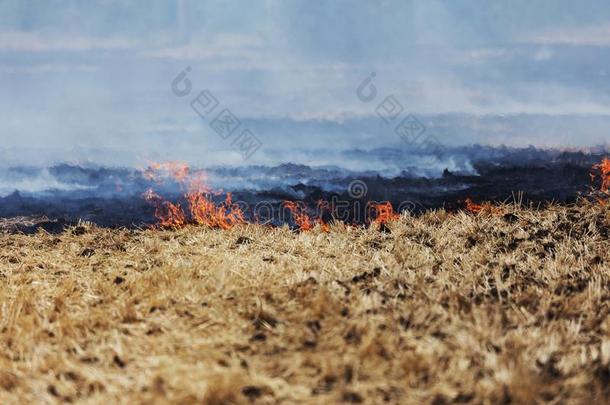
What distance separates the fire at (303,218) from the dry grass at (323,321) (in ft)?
4.29

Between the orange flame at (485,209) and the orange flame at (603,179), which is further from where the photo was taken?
the orange flame at (603,179)

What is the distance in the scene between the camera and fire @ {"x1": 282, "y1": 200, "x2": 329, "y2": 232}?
9267 millimetres

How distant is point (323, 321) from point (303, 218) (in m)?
6.43

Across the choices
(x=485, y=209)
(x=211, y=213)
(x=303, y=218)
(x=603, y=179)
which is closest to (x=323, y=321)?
(x=485, y=209)

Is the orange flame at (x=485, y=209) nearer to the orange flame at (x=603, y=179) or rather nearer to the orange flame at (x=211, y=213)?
the orange flame at (x=603, y=179)

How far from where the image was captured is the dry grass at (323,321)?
385 centimetres

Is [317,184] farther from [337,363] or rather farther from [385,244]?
[337,363]

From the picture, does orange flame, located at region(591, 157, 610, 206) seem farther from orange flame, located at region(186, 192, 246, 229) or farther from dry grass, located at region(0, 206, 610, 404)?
orange flame, located at region(186, 192, 246, 229)

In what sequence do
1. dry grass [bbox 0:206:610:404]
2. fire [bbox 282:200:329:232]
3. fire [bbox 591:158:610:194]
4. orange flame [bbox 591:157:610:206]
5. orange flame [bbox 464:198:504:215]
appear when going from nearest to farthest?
dry grass [bbox 0:206:610:404]
orange flame [bbox 464:198:504:215]
fire [bbox 282:200:329:232]
orange flame [bbox 591:157:610:206]
fire [bbox 591:158:610:194]

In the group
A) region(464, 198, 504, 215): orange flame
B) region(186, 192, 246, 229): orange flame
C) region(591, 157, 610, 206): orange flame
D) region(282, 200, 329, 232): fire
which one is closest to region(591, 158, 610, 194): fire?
Result: region(591, 157, 610, 206): orange flame

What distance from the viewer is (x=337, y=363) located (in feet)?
13.2

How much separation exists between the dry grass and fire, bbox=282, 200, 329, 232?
4.29ft

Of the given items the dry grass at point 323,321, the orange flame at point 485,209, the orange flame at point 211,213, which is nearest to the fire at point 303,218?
the orange flame at point 211,213

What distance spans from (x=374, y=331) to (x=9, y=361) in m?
2.65
